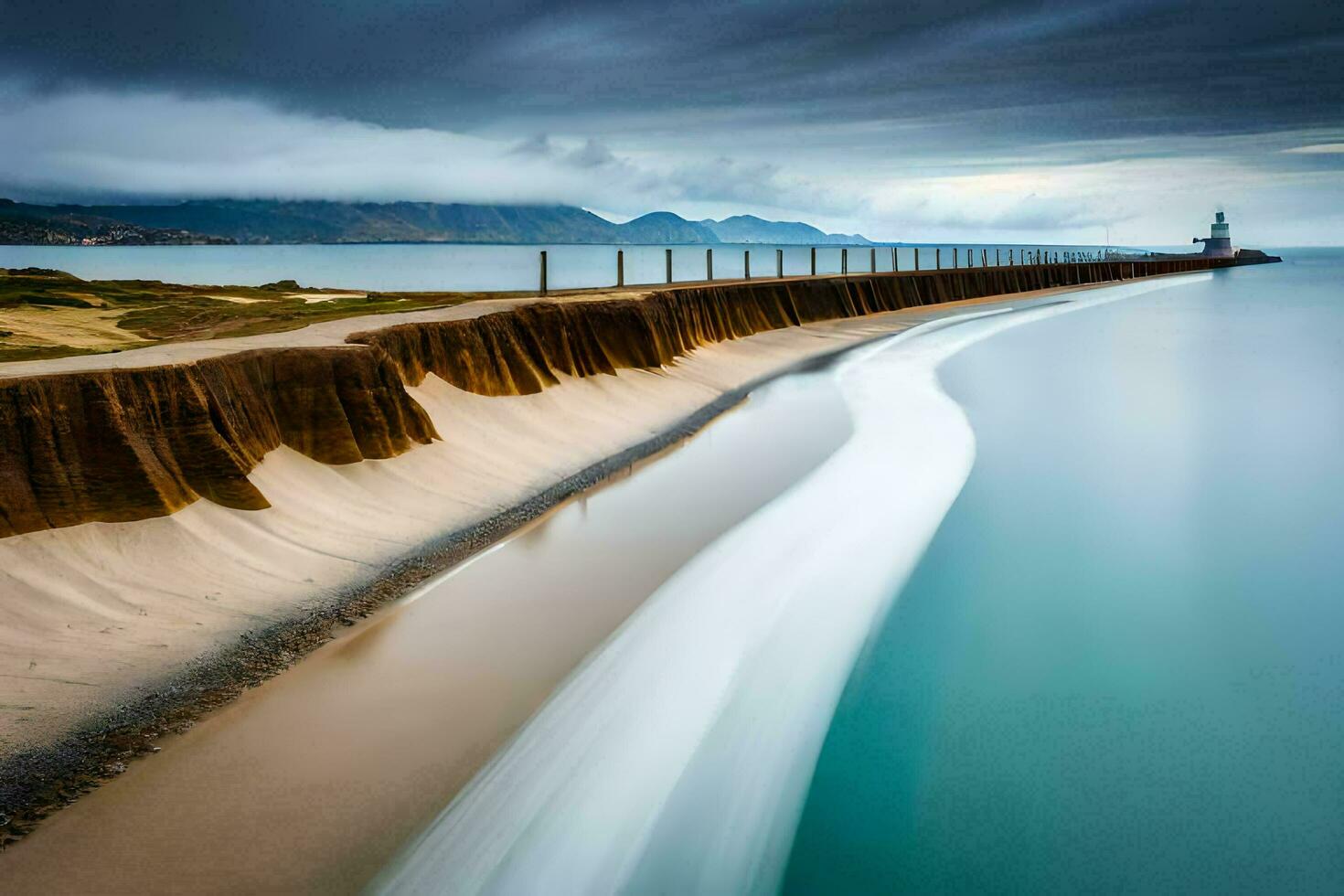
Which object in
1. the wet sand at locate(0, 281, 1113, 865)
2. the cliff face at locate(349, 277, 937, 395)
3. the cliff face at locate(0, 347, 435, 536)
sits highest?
the cliff face at locate(349, 277, 937, 395)

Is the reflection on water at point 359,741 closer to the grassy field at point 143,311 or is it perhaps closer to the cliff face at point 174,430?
the cliff face at point 174,430

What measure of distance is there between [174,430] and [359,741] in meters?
5.34

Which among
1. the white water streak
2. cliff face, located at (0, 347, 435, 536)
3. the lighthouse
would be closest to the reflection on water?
the white water streak

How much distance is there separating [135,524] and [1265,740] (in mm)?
10302

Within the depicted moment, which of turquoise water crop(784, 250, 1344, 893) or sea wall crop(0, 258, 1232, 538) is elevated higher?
sea wall crop(0, 258, 1232, 538)

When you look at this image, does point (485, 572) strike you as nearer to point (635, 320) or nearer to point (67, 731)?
point (67, 731)

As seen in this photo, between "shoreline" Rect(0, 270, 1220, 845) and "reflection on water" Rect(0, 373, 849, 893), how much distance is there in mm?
168

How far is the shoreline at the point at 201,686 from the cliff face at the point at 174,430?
2.06m

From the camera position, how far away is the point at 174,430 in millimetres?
11266

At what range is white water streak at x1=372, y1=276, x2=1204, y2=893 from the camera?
655 cm

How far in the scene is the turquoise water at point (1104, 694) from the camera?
6.95 meters

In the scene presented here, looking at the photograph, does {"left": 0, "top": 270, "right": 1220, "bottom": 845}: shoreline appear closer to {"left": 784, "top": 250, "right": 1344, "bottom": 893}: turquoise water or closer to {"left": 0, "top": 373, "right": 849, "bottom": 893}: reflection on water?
{"left": 0, "top": 373, "right": 849, "bottom": 893}: reflection on water

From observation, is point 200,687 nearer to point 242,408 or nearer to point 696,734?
point 696,734

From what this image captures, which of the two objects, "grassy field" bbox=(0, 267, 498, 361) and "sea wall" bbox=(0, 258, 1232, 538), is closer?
"sea wall" bbox=(0, 258, 1232, 538)
